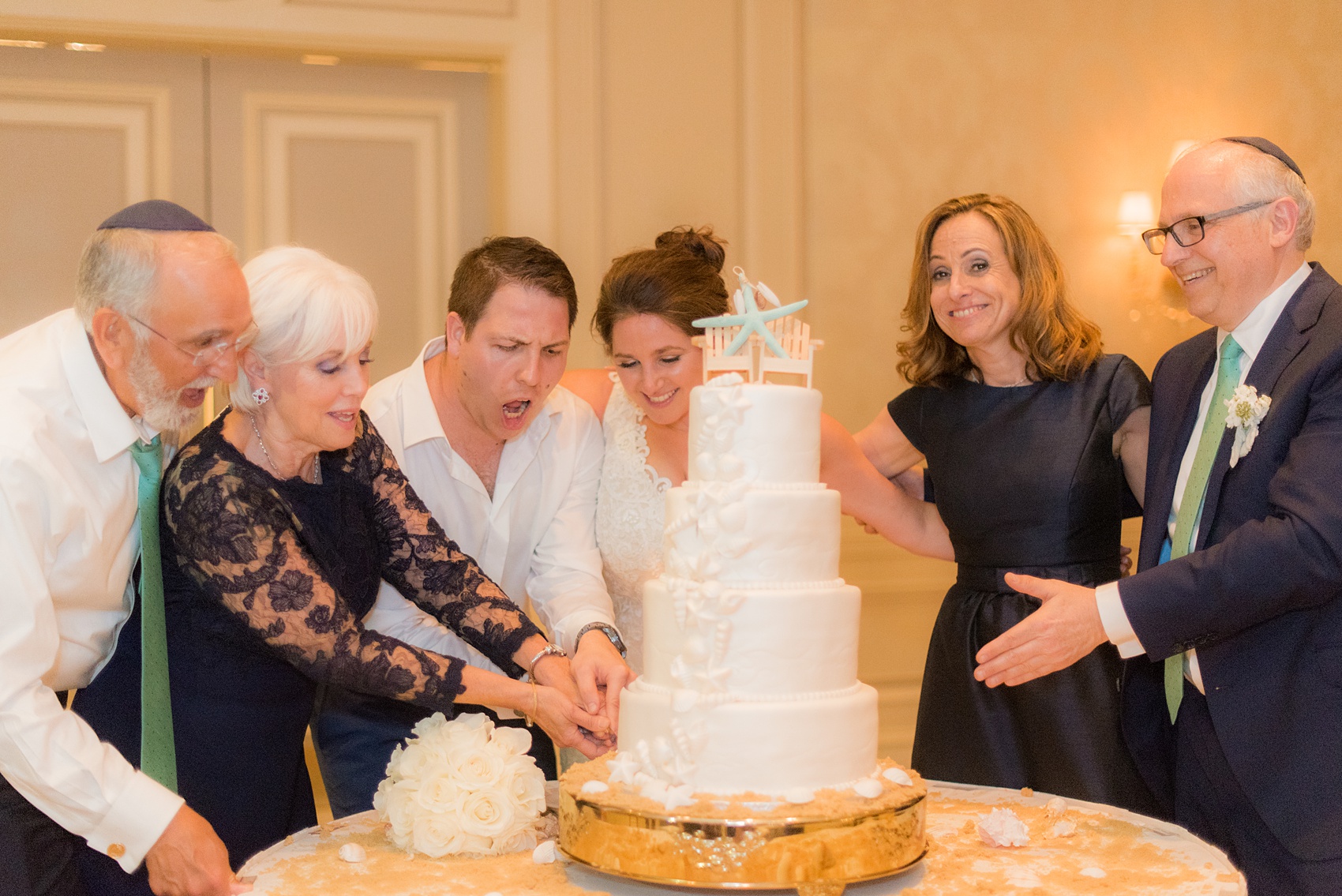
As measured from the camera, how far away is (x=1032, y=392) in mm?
3455

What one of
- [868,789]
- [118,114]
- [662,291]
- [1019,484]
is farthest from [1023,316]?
[118,114]

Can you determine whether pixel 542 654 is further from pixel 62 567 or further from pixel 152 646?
pixel 62 567

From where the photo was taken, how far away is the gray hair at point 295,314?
8.32 ft

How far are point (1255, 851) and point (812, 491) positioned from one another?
1.43 meters

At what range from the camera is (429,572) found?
2.93 m

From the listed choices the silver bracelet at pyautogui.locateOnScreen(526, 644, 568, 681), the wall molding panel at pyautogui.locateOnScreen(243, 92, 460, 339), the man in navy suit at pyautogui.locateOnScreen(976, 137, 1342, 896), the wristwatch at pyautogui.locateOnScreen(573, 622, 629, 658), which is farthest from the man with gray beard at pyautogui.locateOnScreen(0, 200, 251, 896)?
the wall molding panel at pyautogui.locateOnScreen(243, 92, 460, 339)

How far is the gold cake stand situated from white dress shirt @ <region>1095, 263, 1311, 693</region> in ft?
2.71

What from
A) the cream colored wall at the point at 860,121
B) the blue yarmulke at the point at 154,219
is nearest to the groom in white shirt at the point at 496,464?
the blue yarmulke at the point at 154,219

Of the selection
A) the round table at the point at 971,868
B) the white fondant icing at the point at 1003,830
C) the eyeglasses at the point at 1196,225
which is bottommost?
the round table at the point at 971,868

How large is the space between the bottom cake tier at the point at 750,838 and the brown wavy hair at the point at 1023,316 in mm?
1621

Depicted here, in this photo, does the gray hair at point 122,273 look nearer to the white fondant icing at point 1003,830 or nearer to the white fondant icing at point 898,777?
the white fondant icing at point 898,777

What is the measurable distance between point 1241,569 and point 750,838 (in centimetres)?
129

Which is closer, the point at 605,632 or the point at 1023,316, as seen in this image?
the point at 605,632

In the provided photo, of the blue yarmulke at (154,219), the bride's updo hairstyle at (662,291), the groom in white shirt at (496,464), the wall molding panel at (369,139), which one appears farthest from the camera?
the wall molding panel at (369,139)
